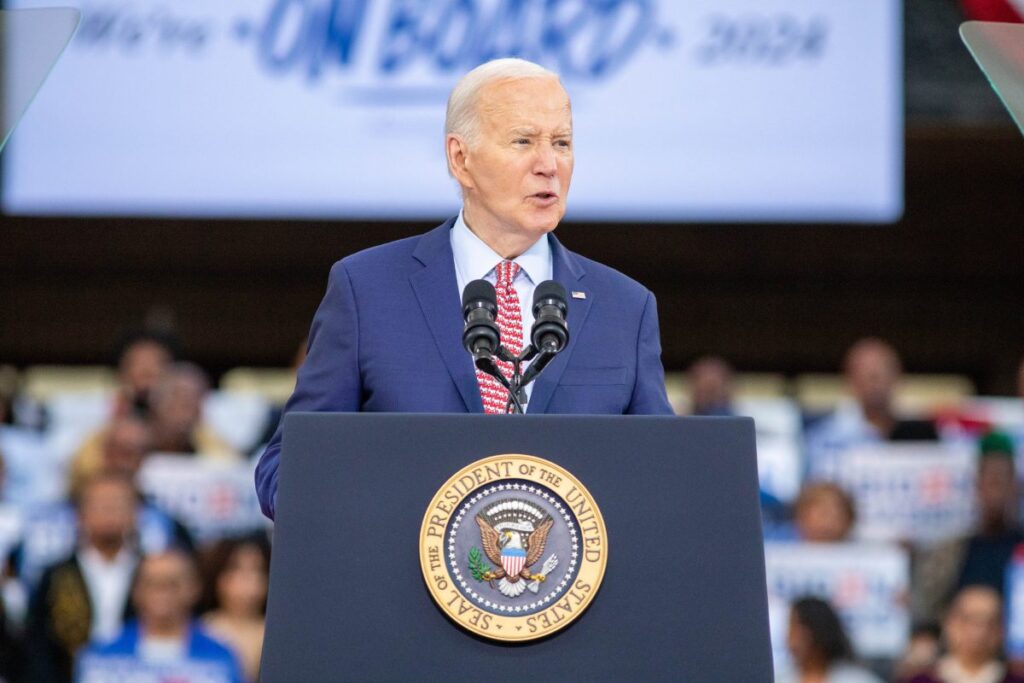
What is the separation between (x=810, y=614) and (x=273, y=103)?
11.8ft

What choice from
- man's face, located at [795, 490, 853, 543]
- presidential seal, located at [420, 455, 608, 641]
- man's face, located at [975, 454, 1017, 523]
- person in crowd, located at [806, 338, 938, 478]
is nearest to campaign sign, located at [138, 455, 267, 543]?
→ man's face, located at [795, 490, 853, 543]

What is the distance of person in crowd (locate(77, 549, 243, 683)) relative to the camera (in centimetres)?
450

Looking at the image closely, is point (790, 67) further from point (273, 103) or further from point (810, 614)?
point (810, 614)

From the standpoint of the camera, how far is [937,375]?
8242 mm

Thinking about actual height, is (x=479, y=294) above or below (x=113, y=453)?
below

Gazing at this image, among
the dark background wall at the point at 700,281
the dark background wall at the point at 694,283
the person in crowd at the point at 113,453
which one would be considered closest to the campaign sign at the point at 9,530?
the person in crowd at the point at 113,453

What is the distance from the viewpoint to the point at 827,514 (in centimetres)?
504

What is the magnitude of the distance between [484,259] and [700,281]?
6052 millimetres

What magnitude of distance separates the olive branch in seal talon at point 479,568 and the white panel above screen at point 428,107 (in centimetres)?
532

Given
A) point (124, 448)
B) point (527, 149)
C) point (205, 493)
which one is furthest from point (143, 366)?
point (527, 149)

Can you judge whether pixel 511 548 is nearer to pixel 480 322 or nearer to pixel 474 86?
pixel 480 322

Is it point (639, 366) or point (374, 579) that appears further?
point (639, 366)

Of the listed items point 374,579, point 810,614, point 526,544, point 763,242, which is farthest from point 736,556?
point 763,242

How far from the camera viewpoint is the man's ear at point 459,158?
214 centimetres
